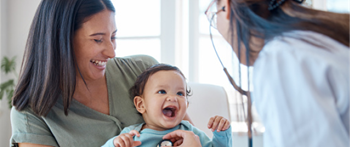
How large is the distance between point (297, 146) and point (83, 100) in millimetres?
1003

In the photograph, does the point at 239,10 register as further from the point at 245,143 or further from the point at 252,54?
the point at 245,143

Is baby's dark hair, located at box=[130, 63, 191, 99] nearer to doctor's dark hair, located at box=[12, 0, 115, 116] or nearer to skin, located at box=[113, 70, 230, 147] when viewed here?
skin, located at box=[113, 70, 230, 147]

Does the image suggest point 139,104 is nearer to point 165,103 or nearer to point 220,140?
point 165,103

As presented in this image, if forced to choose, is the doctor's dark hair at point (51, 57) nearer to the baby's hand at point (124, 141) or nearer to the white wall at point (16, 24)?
the baby's hand at point (124, 141)

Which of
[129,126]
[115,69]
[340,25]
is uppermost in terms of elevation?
[340,25]

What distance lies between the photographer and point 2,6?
337 cm

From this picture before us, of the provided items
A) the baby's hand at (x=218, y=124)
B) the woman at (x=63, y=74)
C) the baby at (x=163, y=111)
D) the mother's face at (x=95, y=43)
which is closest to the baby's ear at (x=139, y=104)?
the baby at (x=163, y=111)

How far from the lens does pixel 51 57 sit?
128 cm

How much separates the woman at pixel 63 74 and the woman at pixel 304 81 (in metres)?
0.77

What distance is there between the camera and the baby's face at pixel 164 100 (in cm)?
135

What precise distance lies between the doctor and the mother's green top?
0.81m

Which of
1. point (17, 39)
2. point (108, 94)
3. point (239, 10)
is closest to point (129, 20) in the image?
point (17, 39)

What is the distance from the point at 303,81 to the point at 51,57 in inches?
39.3

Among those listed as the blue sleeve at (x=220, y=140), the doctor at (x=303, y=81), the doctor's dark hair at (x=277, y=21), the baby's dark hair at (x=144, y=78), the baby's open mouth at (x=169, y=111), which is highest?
the doctor's dark hair at (x=277, y=21)
